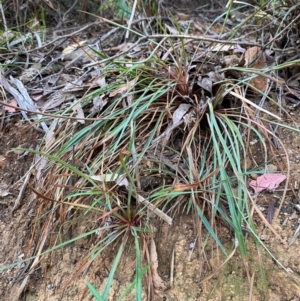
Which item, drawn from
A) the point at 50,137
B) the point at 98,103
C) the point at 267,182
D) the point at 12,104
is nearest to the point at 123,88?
the point at 98,103


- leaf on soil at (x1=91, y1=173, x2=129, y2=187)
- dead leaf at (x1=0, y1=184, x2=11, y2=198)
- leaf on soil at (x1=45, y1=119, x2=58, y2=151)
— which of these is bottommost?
dead leaf at (x1=0, y1=184, x2=11, y2=198)

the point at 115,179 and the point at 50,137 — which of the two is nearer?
the point at 115,179

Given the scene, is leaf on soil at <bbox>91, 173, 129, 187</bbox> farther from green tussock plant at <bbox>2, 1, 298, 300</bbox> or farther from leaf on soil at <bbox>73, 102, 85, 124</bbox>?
leaf on soil at <bbox>73, 102, 85, 124</bbox>

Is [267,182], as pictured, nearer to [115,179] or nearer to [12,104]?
[115,179]

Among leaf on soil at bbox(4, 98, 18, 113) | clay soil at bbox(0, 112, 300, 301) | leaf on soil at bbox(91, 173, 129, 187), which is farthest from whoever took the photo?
leaf on soil at bbox(4, 98, 18, 113)

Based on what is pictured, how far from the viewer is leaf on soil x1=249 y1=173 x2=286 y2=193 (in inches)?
49.0

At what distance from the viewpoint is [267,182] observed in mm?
1251

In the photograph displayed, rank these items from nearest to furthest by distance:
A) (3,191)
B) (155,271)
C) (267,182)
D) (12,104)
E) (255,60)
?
1. (155,271)
2. (267,182)
3. (3,191)
4. (255,60)
5. (12,104)

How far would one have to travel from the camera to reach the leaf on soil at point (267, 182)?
4.08 ft

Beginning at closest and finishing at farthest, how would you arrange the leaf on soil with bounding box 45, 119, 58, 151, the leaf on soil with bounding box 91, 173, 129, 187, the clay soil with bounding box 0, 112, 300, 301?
1. the clay soil with bounding box 0, 112, 300, 301
2. the leaf on soil with bounding box 91, 173, 129, 187
3. the leaf on soil with bounding box 45, 119, 58, 151

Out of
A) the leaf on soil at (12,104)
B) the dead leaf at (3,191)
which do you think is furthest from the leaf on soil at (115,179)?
the leaf on soil at (12,104)

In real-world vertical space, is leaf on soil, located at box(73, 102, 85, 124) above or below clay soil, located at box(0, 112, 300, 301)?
above

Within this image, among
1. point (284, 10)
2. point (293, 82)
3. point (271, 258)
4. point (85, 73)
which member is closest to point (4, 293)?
point (271, 258)

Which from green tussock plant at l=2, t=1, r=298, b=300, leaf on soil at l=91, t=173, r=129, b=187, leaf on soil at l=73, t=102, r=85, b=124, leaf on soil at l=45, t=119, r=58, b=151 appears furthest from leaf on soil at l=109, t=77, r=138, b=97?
leaf on soil at l=91, t=173, r=129, b=187
